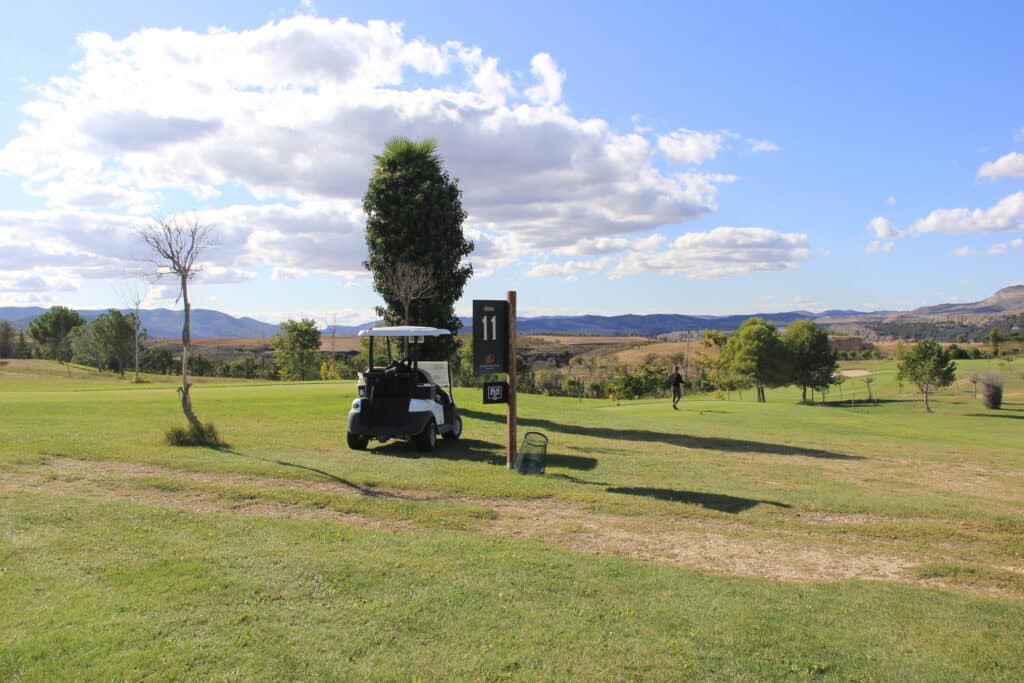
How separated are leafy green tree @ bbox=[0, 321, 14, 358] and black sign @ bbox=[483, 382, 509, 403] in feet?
331

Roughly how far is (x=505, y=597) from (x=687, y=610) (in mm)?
1441

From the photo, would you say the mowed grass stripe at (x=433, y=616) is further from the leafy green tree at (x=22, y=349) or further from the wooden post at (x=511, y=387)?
the leafy green tree at (x=22, y=349)

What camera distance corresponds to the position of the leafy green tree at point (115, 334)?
67.1 metres

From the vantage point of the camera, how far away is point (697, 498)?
31.7ft

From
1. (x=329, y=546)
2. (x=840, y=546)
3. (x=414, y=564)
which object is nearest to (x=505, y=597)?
(x=414, y=564)

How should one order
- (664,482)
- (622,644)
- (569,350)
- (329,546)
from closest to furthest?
(622,644), (329,546), (664,482), (569,350)

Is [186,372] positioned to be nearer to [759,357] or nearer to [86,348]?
[759,357]

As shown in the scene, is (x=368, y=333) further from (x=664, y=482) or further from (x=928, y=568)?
(x=928, y=568)

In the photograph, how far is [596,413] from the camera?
24.8 m

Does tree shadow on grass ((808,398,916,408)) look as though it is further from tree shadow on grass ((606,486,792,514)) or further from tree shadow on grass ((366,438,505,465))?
tree shadow on grass ((606,486,792,514))

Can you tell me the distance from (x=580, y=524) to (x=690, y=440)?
998cm

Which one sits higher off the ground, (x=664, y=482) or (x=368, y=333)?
(x=368, y=333)

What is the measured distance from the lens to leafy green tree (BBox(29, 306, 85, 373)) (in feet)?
287

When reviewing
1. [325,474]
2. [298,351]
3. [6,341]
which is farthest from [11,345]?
[325,474]
